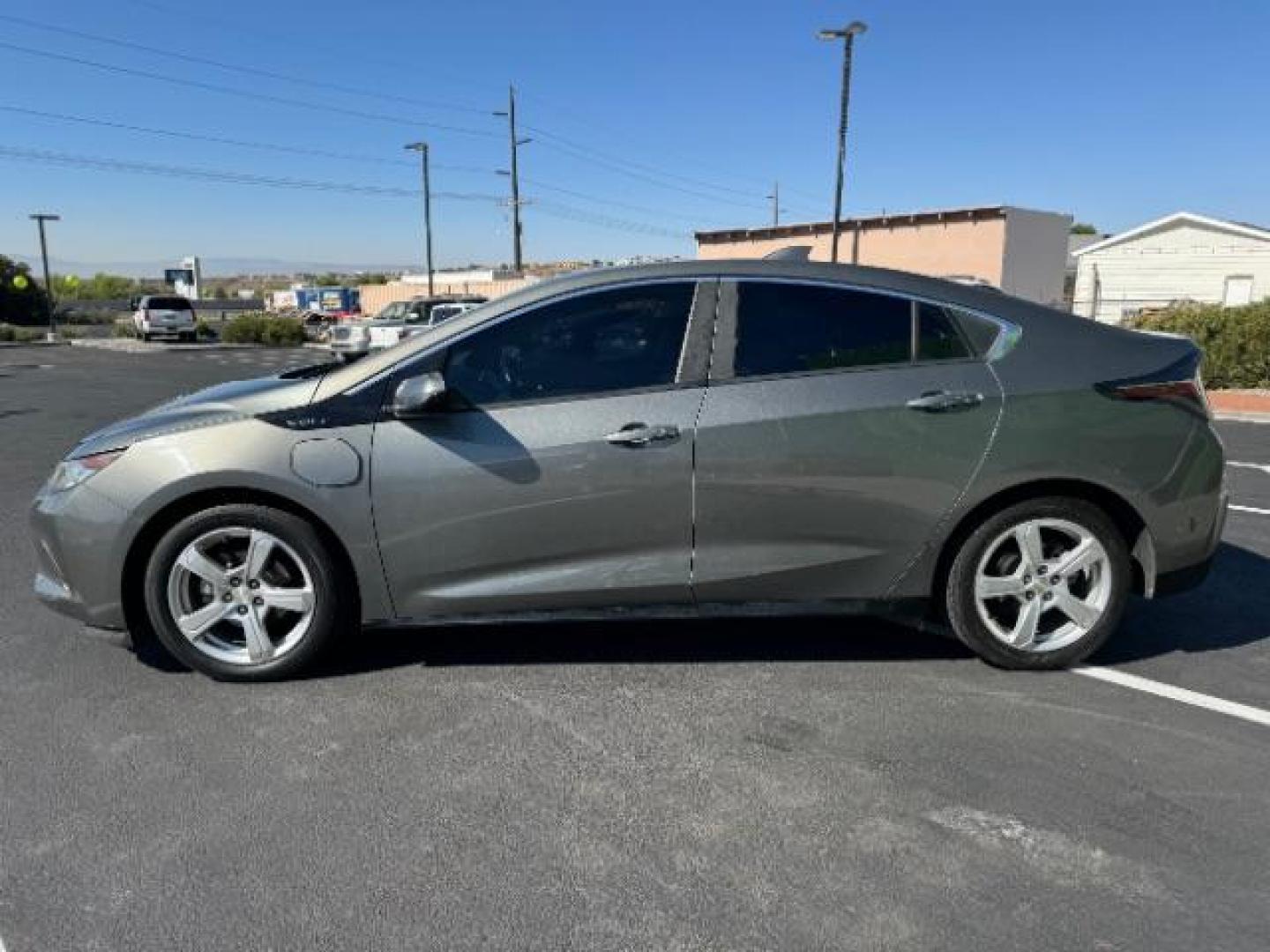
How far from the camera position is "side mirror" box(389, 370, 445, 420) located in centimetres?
336

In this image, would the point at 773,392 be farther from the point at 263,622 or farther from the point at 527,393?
the point at 263,622

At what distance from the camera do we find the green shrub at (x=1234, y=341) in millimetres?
13625

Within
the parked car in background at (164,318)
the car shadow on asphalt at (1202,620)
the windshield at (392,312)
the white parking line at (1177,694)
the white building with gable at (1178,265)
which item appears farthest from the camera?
the parked car in background at (164,318)

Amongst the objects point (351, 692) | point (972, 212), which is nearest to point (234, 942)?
point (351, 692)

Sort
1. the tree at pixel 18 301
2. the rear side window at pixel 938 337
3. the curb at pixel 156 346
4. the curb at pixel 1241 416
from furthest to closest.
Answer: the tree at pixel 18 301 < the curb at pixel 156 346 < the curb at pixel 1241 416 < the rear side window at pixel 938 337

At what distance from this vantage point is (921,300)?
364cm

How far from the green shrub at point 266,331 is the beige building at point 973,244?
18.0 meters

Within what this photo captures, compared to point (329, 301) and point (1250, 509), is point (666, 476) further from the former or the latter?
point (329, 301)

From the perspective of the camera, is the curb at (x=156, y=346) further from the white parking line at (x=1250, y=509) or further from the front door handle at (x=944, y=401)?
the front door handle at (x=944, y=401)

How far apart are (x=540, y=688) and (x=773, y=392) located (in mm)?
1478

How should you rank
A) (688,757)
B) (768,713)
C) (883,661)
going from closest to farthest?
1. (688,757)
2. (768,713)
3. (883,661)

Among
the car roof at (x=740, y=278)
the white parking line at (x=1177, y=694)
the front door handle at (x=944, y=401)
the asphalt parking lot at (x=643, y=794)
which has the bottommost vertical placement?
the asphalt parking lot at (x=643, y=794)

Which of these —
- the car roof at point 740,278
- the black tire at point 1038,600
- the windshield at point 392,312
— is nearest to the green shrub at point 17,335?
the windshield at point 392,312

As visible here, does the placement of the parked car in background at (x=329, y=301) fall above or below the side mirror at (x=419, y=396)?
above
